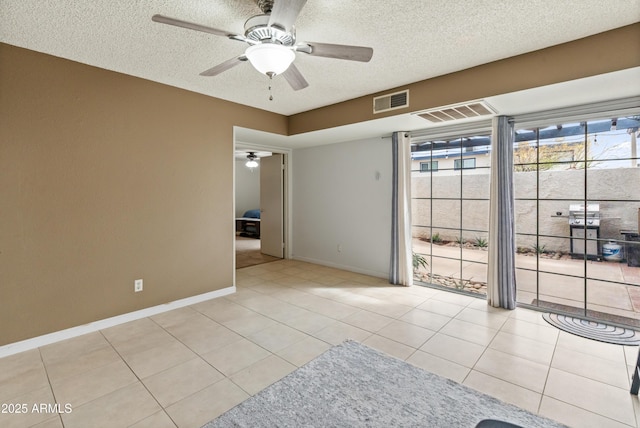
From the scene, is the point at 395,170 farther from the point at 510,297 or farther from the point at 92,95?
the point at 92,95

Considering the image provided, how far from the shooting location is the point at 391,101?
12.0ft

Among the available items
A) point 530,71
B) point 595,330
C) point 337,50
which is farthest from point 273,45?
point 595,330

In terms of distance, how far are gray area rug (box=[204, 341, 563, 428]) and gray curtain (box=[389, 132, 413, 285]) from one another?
7.31 feet

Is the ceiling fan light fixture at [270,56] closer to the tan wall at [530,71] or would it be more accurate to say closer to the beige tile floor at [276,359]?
the tan wall at [530,71]

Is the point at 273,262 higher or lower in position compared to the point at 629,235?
lower

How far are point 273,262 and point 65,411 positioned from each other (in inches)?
169

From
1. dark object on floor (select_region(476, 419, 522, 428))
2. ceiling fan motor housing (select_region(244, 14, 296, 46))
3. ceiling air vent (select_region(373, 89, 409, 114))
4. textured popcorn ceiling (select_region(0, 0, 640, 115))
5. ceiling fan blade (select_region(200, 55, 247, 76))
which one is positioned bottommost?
dark object on floor (select_region(476, 419, 522, 428))

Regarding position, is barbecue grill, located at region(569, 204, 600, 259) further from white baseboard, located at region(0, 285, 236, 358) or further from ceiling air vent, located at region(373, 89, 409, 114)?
white baseboard, located at region(0, 285, 236, 358)

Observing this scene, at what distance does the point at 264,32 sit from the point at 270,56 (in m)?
0.16

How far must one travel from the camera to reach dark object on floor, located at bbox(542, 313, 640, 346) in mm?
2859

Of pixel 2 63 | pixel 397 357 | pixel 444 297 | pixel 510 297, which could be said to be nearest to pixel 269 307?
pixel 397 357

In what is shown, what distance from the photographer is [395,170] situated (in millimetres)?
4594

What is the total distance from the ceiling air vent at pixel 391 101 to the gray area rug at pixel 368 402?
9.20 ft

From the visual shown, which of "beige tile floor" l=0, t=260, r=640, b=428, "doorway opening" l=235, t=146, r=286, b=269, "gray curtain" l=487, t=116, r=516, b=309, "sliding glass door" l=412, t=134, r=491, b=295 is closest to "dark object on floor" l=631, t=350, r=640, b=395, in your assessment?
"beige tile floor" l=0, t=260, r=640, b=428
